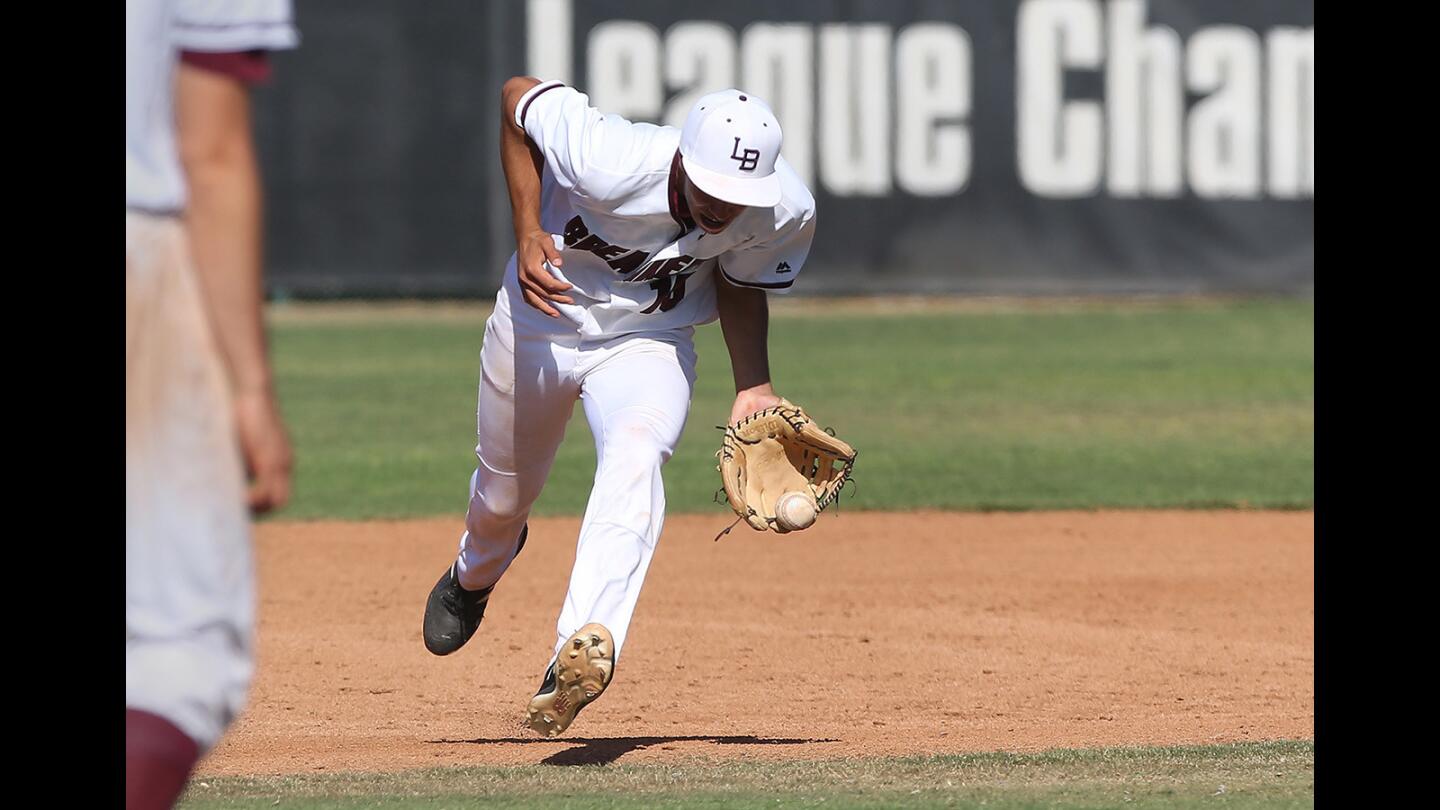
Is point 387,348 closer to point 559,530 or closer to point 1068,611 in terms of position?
point 559,530

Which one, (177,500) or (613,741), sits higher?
(177,500)

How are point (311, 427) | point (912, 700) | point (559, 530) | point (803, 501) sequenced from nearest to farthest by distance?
point (803, 501) < point (912, 700) < point (559, 530) < point (311, 427)

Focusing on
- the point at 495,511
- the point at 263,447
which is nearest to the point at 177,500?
the point at 263,447

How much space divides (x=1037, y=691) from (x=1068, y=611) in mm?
1323

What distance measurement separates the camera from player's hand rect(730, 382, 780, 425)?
496cm

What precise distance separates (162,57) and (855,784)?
7.87 feet

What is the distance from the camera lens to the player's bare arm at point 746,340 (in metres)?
4.93

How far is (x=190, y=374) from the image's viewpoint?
2.46m

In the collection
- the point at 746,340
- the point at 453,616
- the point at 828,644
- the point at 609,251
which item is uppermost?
the point at 609,251

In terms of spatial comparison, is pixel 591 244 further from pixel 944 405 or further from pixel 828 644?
pixel 944 405

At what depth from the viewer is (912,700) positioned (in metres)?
5.54

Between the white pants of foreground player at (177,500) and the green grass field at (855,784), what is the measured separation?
1513 mm

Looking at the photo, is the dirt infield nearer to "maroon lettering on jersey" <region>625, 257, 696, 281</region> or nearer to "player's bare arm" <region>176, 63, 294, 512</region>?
"maroon lettering on jersey" <region>625, 257, 696, 281</region>
